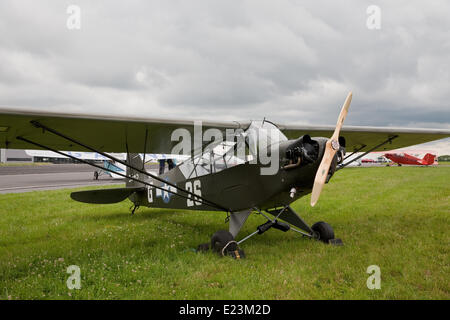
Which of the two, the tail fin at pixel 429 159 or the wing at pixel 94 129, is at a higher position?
the wing at pixel 94 129

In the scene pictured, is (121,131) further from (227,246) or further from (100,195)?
(227,246)

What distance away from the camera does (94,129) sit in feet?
15.9

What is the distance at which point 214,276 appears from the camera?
151 inches

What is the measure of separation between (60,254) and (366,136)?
6983 millimetres

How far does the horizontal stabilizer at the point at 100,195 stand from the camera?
6.29 m

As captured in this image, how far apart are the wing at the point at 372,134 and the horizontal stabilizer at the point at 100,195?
427 centimetres

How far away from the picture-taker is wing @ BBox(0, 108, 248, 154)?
13.5 ft

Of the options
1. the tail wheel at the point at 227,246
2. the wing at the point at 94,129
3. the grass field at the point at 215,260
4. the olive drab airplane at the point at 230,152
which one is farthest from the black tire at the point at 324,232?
the wing at the point at 94,129

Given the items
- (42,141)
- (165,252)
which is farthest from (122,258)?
(42,141)

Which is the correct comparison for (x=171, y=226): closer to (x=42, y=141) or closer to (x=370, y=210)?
(x=42, y=141)

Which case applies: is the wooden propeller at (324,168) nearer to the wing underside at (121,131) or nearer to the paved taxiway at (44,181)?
the wing underside at (121,131)

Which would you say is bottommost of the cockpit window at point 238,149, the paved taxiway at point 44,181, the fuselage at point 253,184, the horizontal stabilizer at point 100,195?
the paved taxiway at point 44,181

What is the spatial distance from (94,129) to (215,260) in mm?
2975

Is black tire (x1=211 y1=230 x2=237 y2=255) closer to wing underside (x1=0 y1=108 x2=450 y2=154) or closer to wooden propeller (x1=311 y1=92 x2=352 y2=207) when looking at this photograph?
wooden propeller (x1=311 y1=92 x2=352 y2=207)
